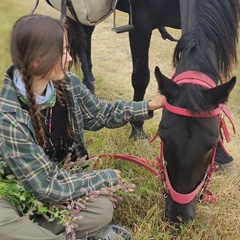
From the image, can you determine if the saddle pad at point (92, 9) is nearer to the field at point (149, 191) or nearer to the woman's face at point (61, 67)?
the field at point (149, 191)

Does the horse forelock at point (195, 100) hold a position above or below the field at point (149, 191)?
above

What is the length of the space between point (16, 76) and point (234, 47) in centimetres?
116

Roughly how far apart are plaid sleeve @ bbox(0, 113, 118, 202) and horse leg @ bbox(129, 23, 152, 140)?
4.23 feet

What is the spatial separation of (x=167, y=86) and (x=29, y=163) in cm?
68

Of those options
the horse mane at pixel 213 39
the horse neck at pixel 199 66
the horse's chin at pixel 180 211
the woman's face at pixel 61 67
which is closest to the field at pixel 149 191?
the horse's chin at pixel 180 211

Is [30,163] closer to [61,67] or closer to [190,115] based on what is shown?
[61,67]

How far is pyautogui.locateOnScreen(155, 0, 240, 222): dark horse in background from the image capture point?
180 centimetres

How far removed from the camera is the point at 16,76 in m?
1.89

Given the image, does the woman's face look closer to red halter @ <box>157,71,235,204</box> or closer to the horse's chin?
red halter @ <box>157,71,235,204</box>

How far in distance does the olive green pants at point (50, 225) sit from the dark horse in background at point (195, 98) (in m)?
0.32

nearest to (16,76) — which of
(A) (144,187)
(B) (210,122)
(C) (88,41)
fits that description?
(B) (210,122)

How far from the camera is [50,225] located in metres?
1.97

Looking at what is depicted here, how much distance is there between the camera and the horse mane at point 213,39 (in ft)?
6.70

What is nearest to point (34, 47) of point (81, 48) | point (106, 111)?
point (106, 111)
